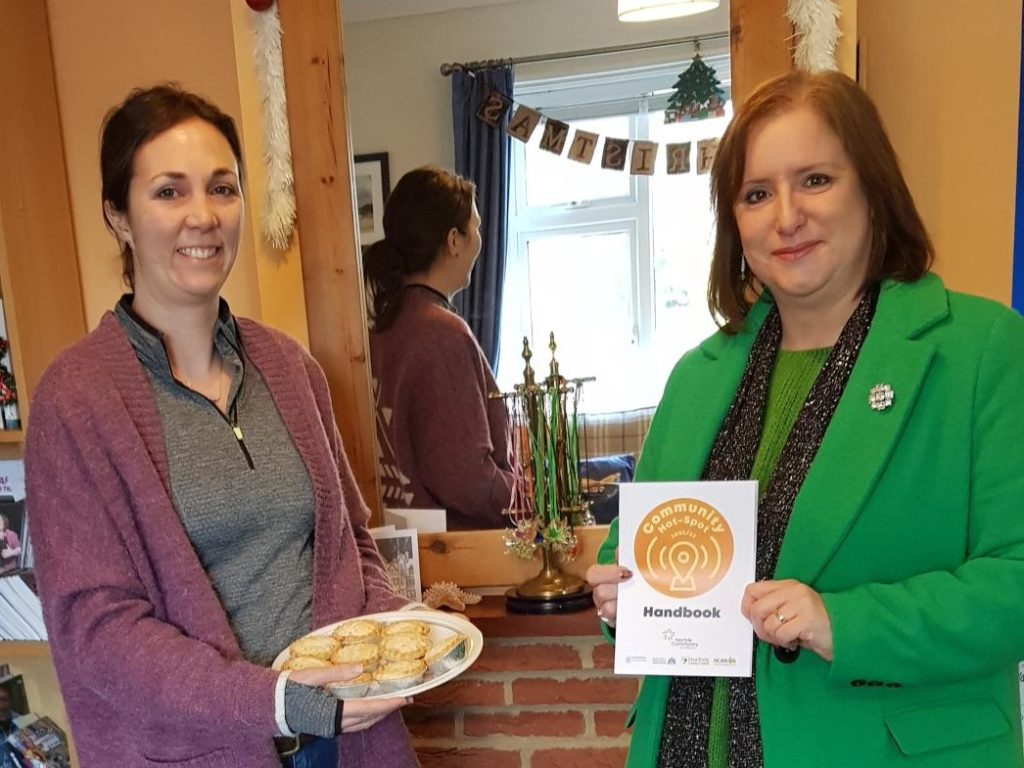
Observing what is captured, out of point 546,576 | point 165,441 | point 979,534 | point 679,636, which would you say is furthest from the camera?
point 546,576

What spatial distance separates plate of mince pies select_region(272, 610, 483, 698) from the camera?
1081 millimetres

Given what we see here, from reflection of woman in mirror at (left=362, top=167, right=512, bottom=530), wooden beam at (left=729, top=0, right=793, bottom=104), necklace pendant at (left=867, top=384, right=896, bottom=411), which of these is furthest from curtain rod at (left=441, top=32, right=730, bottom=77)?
necklace pendant at (left=867, top=384, right=896, bottom=411)

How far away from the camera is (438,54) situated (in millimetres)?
1709

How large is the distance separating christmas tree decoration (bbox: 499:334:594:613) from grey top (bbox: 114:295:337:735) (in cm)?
56

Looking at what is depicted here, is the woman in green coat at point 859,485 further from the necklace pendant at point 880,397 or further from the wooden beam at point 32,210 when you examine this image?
the wooden beam at point 32,210

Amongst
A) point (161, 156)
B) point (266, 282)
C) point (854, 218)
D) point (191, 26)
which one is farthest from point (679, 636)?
point (191, 26)

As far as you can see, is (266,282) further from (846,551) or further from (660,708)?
(846,551)

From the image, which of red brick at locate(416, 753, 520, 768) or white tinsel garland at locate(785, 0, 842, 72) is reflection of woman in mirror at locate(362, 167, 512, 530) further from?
white tinsel garland at locate(785, 0, 842, 72)

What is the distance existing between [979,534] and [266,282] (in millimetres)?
1377

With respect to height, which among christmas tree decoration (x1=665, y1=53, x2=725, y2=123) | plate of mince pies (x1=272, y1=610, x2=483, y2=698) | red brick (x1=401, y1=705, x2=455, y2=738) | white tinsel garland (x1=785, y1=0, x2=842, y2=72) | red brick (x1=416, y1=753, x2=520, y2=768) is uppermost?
white tinsel garland (x1=785, y1=0, x2=842, y2=72)

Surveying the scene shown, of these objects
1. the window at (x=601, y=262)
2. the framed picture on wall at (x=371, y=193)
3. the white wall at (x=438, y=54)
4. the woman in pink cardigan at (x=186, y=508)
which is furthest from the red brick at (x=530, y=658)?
the white wall at (x=438, y=54)

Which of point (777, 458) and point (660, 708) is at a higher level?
point (777, 458)

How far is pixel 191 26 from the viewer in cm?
184

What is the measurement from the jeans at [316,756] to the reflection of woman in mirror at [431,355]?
61cm
